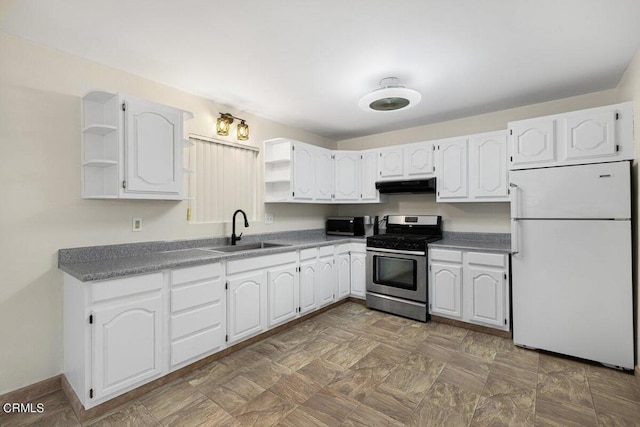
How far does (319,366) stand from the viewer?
2.46 metres

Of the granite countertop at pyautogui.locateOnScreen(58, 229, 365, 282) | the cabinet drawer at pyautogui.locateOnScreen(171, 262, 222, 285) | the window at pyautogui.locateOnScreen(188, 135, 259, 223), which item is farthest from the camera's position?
the window at pyautogui.locateOnScreen(188, 135, 259, 223)

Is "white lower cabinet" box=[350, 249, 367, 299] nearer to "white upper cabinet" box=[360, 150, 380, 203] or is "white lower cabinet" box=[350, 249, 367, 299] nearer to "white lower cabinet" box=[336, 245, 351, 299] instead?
"white lower cabinet" box=[336, 245, 351, 299]

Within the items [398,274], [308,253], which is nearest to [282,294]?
[308,253]

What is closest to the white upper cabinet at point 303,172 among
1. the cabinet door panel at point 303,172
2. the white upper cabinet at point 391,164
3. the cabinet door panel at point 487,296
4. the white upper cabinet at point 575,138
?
Result: the cabinet door panel at point 303,172

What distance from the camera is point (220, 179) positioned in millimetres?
3316

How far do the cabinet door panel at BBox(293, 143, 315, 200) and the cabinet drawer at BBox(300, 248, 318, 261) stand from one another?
0.69 metres

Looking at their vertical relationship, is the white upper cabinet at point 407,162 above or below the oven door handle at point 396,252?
above

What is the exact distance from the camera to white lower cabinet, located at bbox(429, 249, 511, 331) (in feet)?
9.75

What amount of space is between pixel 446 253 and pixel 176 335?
2648 mm

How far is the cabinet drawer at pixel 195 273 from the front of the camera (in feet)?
7.32

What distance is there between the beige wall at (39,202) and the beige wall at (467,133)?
3.25m

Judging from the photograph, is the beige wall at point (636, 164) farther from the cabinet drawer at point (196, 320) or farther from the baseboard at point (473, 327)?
the cabinet drawer at point (196, 320)

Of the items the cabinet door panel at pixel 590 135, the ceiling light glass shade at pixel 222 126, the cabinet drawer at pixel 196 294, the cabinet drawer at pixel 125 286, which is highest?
the ceiling light glass shade at pixel 222 126

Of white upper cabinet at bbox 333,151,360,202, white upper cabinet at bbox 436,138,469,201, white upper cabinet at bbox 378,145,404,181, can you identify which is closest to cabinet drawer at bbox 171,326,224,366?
white upper cabinet at bbox 333,151,360,202
